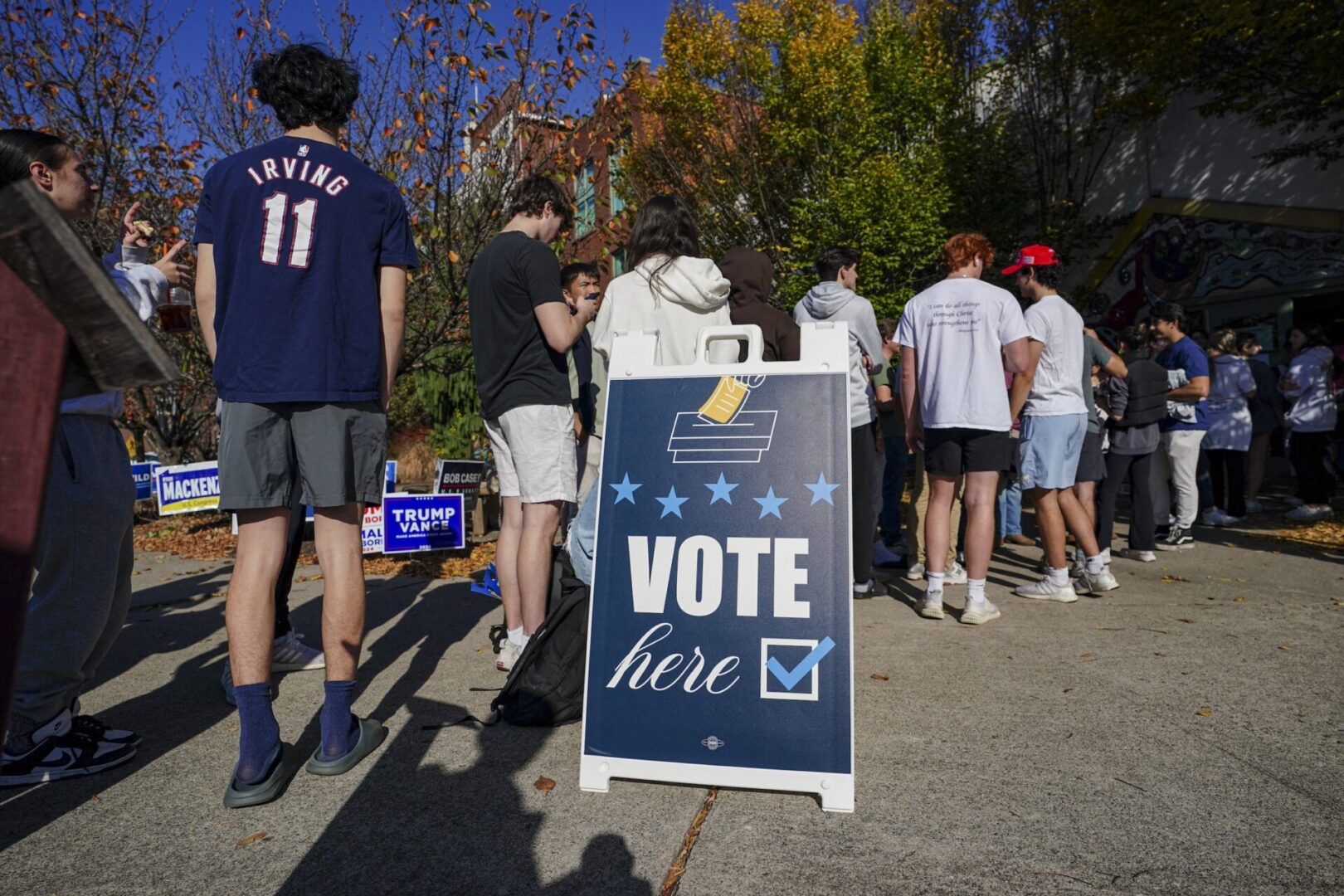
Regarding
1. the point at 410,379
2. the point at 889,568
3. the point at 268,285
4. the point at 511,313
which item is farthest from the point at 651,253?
the point at 410,379

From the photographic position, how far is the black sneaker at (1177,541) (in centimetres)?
696

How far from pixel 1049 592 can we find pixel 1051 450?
874mm

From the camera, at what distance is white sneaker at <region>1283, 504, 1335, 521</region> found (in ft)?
27.7

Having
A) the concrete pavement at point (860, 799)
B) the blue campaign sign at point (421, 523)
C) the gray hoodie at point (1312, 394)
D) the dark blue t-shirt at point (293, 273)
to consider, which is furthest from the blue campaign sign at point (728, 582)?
the gray hoodie at point (1312, 394)

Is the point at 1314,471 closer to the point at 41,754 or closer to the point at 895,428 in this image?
the point at 895,428

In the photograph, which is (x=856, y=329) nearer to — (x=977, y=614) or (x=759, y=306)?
(x=759, y=306)

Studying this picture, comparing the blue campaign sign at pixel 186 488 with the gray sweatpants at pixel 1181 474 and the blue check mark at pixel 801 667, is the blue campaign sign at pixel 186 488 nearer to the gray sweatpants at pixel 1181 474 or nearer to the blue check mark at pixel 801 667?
the blue check mark at pixel 801 667

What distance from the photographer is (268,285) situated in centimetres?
261

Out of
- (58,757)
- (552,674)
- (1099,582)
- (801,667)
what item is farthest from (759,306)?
(58,757)

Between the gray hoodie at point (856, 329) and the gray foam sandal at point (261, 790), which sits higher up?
the gray hoodie at point (856, 329)

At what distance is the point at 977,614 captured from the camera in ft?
14.8

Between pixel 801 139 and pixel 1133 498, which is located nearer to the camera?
pixel 1133 498

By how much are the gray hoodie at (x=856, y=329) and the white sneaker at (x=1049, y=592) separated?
1.44m

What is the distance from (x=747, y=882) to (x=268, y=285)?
2186mm
